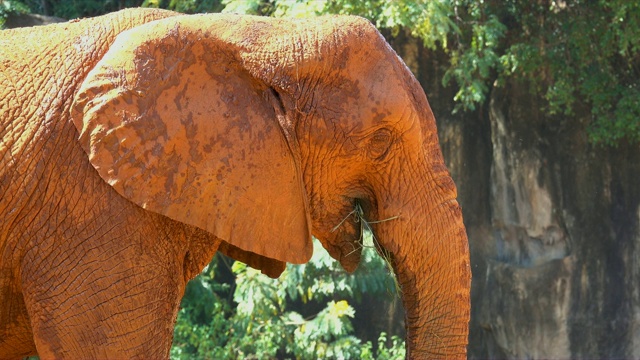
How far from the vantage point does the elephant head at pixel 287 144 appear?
339 cm

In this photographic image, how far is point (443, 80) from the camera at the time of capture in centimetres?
967

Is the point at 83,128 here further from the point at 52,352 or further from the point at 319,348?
the point at 319,348

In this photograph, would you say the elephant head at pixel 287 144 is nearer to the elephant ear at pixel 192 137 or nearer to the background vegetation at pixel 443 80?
the elephant ear at pixel 192 137

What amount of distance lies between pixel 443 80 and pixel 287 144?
6281 mm

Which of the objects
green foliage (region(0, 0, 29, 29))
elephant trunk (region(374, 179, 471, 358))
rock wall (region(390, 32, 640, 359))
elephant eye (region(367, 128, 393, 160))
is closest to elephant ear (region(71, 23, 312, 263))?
elephant eye (region(367, 128, 393, 160))

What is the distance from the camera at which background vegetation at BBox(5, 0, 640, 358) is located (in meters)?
7.97

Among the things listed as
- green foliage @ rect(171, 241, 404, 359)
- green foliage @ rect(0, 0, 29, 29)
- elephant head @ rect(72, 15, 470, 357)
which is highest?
green foliage @ rect(0, 0, 29, 29)

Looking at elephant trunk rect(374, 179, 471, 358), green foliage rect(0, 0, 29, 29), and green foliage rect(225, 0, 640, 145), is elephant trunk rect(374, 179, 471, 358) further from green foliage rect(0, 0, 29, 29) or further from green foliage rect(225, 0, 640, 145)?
green foliage rect(0, 0, 29, 29)

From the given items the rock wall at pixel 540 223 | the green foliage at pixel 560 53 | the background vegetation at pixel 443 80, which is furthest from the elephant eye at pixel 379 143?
the rock wall at pixel 540 223

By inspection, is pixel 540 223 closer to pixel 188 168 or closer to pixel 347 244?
pixel 347 244

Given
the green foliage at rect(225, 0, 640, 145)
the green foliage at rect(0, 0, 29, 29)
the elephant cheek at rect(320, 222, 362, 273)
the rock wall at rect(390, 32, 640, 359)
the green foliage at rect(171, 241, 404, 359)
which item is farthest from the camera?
the rock wall at rect(390, 32, 640, 359)

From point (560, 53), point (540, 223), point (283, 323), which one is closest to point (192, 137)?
point (283, 323)

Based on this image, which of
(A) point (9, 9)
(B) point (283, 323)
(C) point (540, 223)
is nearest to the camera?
(B) point (283, 323)

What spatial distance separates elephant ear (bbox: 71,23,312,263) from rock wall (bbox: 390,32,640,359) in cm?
705
